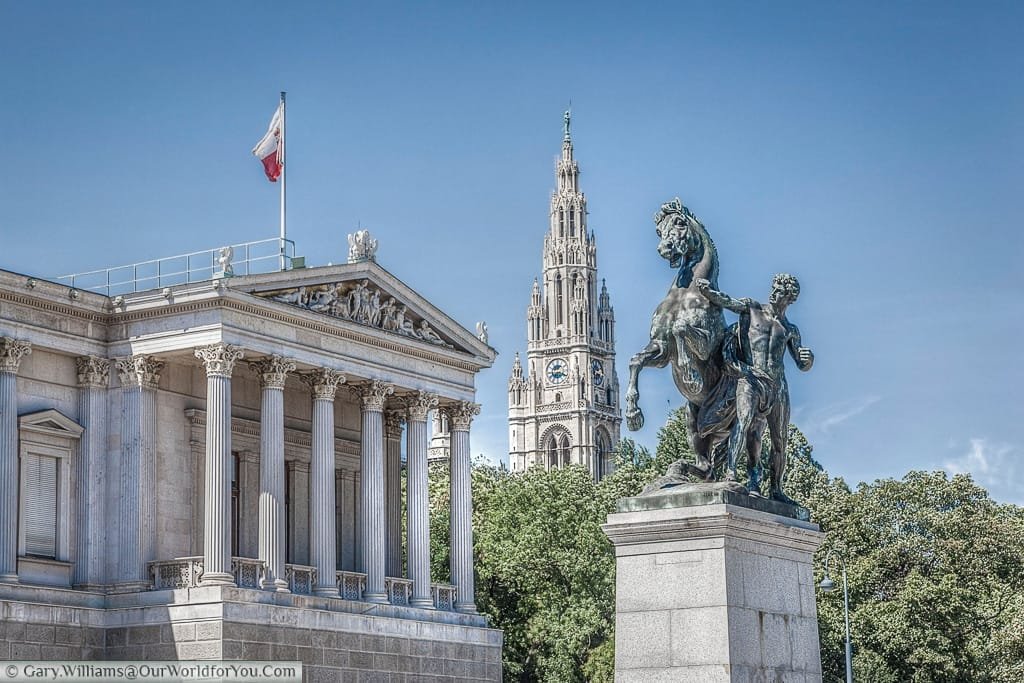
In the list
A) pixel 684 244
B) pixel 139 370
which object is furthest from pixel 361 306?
pixel 684 244

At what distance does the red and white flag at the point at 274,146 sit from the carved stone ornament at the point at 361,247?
340 cm

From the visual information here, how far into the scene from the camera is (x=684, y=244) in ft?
61.8

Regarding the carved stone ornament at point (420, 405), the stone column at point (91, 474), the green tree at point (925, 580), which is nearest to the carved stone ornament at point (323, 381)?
the carved stone ornament at point (420, 405)

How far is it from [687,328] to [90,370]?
39.1 m

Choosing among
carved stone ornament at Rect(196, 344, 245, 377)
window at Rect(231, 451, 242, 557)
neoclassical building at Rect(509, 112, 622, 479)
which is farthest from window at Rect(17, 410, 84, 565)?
neoclassical building at Rect(509, 112, 622, 479)

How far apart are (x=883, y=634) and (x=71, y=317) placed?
32.3 metres

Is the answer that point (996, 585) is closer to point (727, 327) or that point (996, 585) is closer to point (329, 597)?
point (329, 597)

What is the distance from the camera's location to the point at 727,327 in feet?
61.9

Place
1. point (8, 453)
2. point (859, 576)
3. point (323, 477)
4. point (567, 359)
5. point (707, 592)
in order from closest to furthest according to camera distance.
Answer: point (707, 592) < point (8, 453) < point (323, 477) < point (859, 576) < point (567, 359)

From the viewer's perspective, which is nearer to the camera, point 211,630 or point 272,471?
point 211,630

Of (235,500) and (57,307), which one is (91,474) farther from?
(235,500)

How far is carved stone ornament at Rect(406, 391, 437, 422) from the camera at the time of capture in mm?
62250

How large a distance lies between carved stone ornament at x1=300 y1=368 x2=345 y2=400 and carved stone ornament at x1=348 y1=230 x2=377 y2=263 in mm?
4087

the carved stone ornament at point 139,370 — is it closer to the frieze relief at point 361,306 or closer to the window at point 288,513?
the frieze relief at point 361,306
